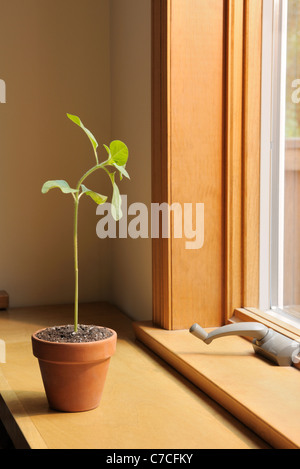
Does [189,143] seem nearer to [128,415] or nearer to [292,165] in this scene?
[292,165]

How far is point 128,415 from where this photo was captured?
1241mm

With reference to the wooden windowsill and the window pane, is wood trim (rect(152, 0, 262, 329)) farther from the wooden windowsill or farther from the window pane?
the wooden windowsill

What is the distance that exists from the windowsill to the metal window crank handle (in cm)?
2

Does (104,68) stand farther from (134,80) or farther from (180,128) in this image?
(180,128)

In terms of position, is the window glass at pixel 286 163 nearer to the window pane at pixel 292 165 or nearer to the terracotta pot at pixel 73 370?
the window pane at pixel 292 165

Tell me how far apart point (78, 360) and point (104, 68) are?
4.63ft

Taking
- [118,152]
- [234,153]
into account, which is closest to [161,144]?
[234,153]

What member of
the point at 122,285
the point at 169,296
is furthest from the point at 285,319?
the point at 122,285

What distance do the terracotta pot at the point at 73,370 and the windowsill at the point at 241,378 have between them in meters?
0.25

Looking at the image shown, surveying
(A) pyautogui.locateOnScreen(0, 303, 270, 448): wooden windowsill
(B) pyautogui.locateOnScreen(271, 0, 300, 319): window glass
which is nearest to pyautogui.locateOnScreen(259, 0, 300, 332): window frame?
(B) pyautogui.locateOnScreen(271, 0, 300, 319): window glass

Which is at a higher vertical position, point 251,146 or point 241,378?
point 251,146

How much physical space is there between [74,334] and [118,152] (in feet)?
1.25

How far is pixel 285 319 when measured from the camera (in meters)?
1.64

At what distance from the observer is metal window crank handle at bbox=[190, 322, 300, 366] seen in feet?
4.62
